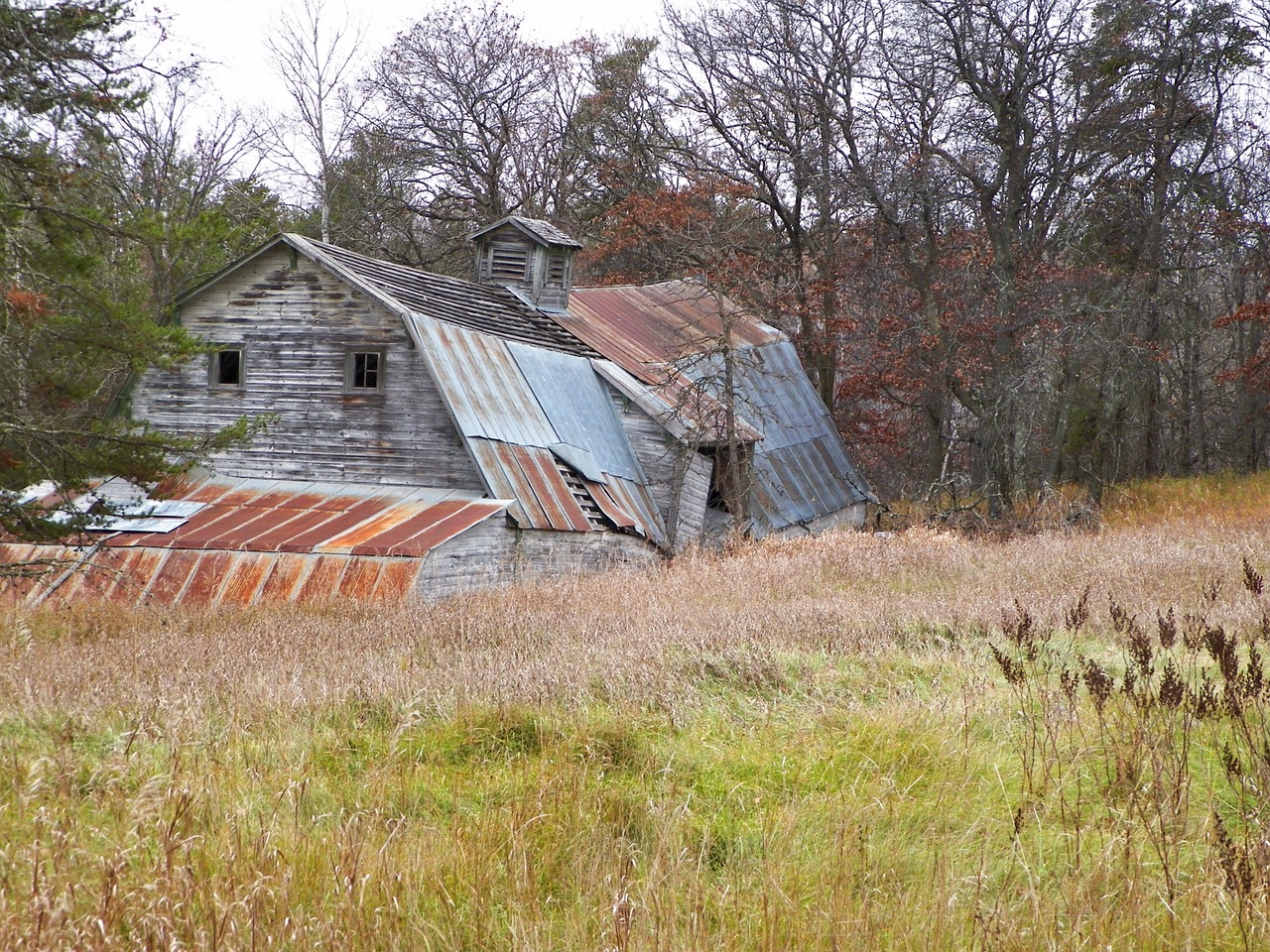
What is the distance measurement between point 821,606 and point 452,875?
241 inches

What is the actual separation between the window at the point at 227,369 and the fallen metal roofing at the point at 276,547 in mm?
2118

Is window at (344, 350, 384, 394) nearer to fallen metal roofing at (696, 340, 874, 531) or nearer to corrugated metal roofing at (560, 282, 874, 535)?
corrugated metal roofing at (560, 282, 874, 535)

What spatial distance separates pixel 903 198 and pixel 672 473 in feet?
30.5

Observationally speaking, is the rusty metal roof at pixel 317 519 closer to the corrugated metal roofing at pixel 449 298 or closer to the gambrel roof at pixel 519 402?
the gambrel roof at pixel 519 402

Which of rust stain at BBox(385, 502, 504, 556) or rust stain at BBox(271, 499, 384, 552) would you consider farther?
rust stain at BBox(271, 499, 384, 552)

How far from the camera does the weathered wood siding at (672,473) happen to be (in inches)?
776

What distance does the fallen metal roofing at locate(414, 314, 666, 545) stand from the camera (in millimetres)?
16281

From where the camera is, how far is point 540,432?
58.0 ft

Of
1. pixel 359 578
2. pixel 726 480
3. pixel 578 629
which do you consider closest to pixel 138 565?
pixel 359 578

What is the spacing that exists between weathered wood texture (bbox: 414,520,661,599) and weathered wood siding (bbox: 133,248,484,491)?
124 cm

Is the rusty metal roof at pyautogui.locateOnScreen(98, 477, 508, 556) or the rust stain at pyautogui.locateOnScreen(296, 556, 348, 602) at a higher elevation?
the rusty metal roof at pyautogui.locateOnScreen(98, 477, 508, 556)

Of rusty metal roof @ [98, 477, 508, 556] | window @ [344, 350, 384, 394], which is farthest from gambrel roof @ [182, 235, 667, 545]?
rusty metal roof @ [98, 477, 508, 556]

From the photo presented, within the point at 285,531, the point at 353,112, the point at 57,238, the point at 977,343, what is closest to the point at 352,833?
the point at 57,238

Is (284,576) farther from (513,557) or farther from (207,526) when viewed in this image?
(513,557)
